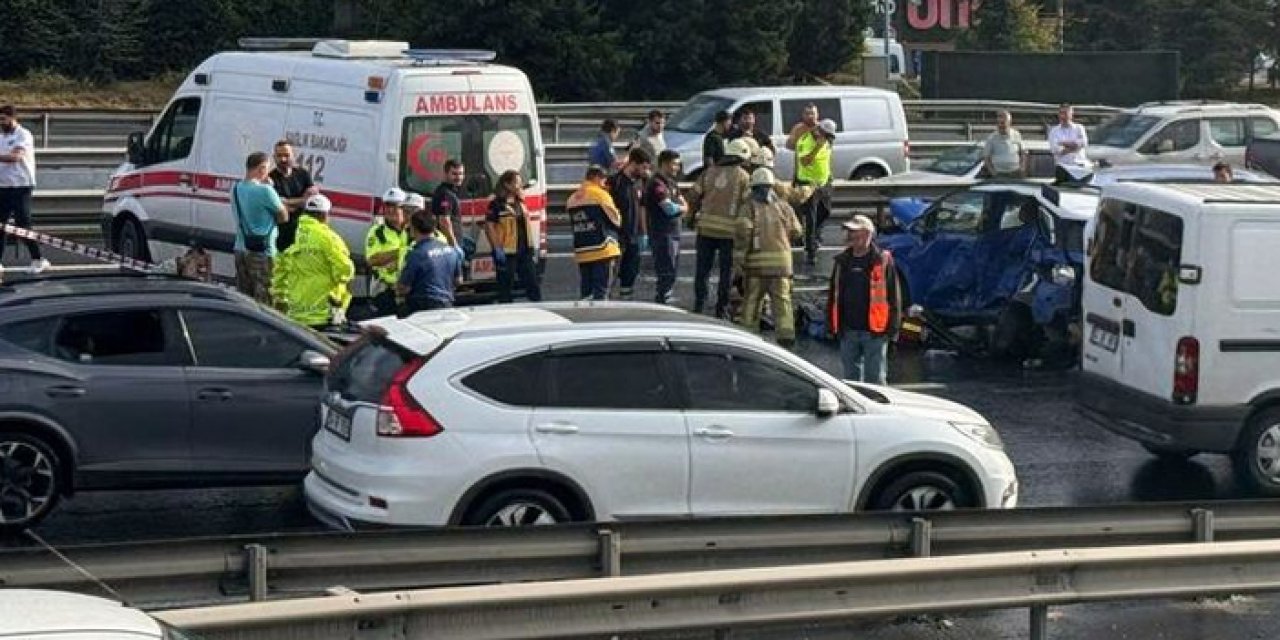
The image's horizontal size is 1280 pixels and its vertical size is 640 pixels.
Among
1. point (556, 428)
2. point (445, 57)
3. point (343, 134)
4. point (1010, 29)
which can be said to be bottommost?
point (1010, 29)

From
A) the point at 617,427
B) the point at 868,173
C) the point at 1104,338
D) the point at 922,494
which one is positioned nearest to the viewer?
the point at 617,427

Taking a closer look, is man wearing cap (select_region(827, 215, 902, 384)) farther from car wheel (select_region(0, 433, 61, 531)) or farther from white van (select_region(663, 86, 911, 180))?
white van (select_region(663, 86, 911, 180))

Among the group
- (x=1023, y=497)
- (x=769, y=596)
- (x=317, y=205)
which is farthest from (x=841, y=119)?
(x=769, y=596)

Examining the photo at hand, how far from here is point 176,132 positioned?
68.8 ft

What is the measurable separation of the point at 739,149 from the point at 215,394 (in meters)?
8.40

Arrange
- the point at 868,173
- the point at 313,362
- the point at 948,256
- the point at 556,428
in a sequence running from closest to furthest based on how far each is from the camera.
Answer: the point at 556,428
the point at 313,362
the point at 948,256
the point at 868,173

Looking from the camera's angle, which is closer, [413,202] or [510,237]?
[413,202]

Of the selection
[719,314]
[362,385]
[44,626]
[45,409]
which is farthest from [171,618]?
[719,314]

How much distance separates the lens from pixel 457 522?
438 inches

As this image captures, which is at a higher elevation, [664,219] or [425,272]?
[425,272]

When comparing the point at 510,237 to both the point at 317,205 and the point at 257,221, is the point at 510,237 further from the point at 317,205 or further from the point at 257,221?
the point at 317,205

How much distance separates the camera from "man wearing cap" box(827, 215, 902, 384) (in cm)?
1530

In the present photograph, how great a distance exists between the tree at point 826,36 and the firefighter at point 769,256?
33.4m

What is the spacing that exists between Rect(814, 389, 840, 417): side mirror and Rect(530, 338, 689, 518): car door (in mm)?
739
